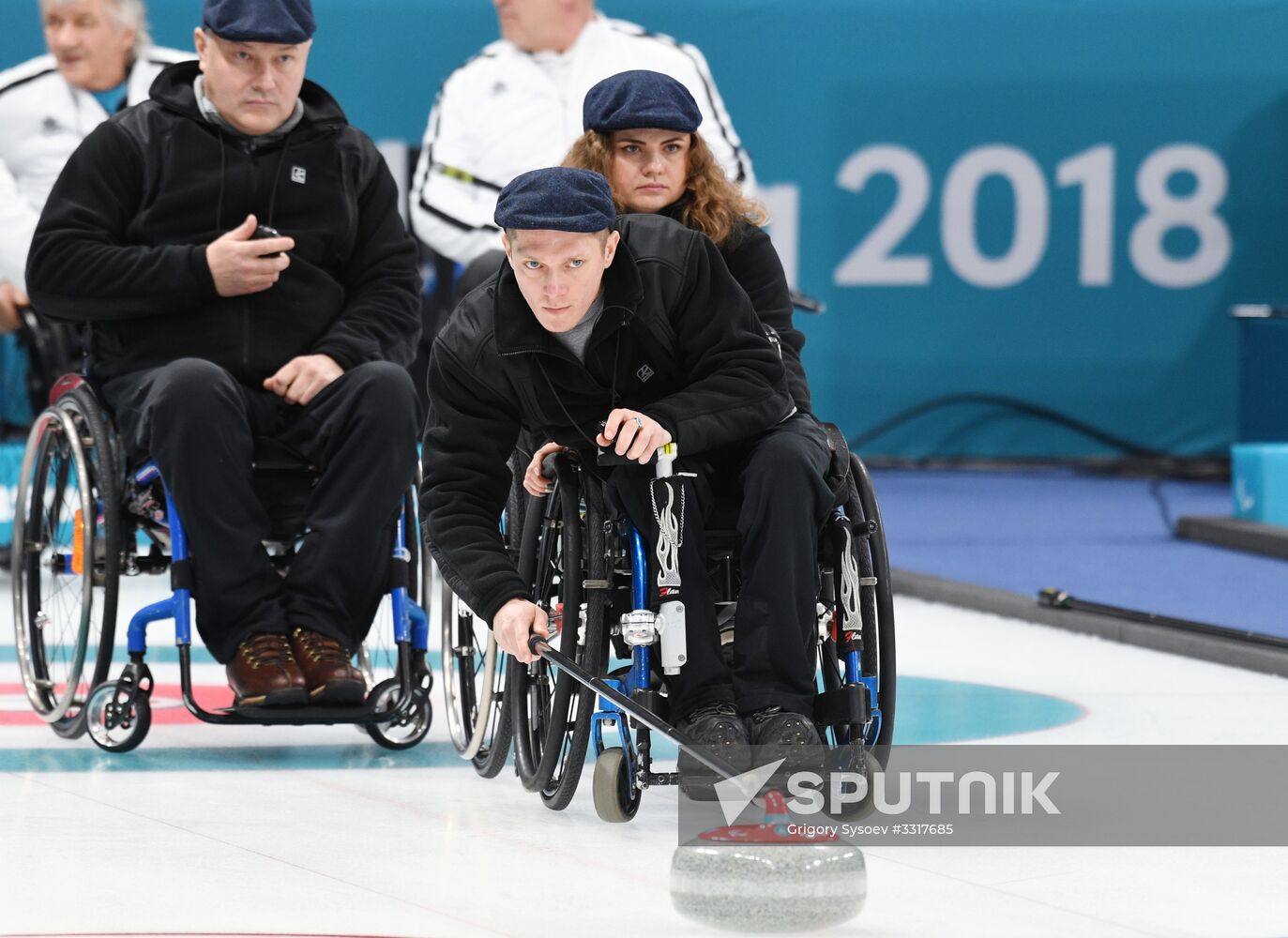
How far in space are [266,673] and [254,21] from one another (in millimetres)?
1111

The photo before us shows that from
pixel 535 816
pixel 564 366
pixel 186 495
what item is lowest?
pixel 535 816

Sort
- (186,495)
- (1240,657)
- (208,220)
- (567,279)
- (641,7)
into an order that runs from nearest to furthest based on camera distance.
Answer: (567,279), (186,495), (208,220), (1240,657), (641,7)

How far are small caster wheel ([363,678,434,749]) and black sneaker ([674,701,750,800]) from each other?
2.63ft

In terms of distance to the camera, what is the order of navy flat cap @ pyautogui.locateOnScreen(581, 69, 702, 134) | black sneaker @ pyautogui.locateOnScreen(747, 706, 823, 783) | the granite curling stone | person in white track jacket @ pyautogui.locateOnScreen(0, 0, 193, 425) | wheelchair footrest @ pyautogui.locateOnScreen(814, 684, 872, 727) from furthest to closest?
person in white track jacket @ pyautogui.locateOnScreen(0, 0, 193, 425)
navy flat cap @ pyautogui.locateOnScreen(581, 69, 702, 134)
wheelchair footrest @ pyautogui.locateOnScreen(814, 684, 872, 727)
black sneaker @ pyautogui.locateOnScreen(747, 706, 823, 783)
the granite curling stone

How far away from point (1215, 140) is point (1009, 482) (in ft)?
5.07

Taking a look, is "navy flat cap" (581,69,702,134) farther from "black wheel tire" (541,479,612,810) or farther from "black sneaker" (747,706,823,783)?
"black sneaker" (747,706,823,783)

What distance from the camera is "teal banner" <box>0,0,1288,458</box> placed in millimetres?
8156

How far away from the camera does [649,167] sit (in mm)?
3344

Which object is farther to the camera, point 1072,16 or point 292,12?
point 1072,16

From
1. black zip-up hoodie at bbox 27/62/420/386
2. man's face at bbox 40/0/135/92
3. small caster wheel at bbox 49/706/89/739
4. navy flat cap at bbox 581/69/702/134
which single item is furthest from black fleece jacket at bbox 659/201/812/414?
man's face at bbox 40/0/135/92

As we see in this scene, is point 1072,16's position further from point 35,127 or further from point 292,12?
point 292,12

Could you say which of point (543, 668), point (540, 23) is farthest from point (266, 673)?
point (540, 23)

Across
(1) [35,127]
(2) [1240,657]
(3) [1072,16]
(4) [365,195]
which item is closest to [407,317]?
(4) [365,195]

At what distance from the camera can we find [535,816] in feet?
10.4
